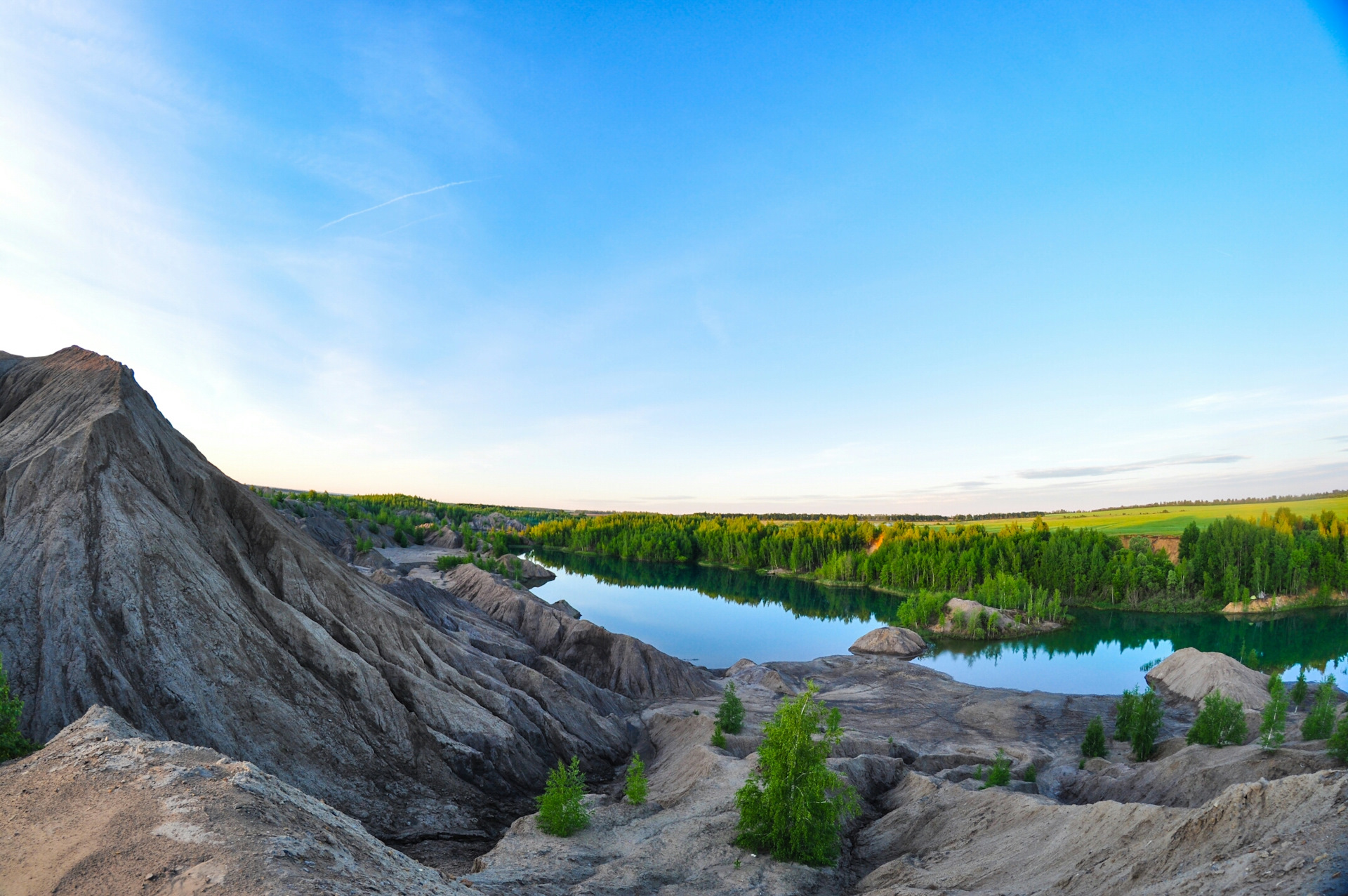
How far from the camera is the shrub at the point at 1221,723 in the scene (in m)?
28.9

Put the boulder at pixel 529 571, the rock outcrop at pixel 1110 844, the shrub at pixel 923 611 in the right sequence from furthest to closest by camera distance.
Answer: the boulder at pixel 529 571 < the shrub at pixel 923 611 < the rock outcrop at pixel 1110 844

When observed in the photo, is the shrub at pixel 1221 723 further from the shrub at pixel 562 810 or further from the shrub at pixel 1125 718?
the shrub at pixel 562 810

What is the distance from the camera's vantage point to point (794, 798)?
720 inches

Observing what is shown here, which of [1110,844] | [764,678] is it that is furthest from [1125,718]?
[1110,844]

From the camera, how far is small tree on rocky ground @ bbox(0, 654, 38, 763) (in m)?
14.2

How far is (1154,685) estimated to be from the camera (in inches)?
2026

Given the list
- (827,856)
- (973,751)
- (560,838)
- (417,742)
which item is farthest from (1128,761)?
(417,742)

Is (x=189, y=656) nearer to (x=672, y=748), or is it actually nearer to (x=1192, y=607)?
(x=672, y=748)

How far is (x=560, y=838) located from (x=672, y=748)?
41.1 feet

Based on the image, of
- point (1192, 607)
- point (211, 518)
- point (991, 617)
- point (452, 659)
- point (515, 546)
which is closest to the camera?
point (211, 518)

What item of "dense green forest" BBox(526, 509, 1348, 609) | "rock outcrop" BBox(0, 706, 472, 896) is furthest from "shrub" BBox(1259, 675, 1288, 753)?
"dense green forest" BBox(526, 509, 1348, 609)

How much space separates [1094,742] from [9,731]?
42.7 m

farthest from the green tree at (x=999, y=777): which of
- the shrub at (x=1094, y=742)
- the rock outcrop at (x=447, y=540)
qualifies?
the rock outcrop at (x=447, y=540)

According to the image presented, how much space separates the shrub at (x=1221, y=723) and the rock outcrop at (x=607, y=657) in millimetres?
28224
